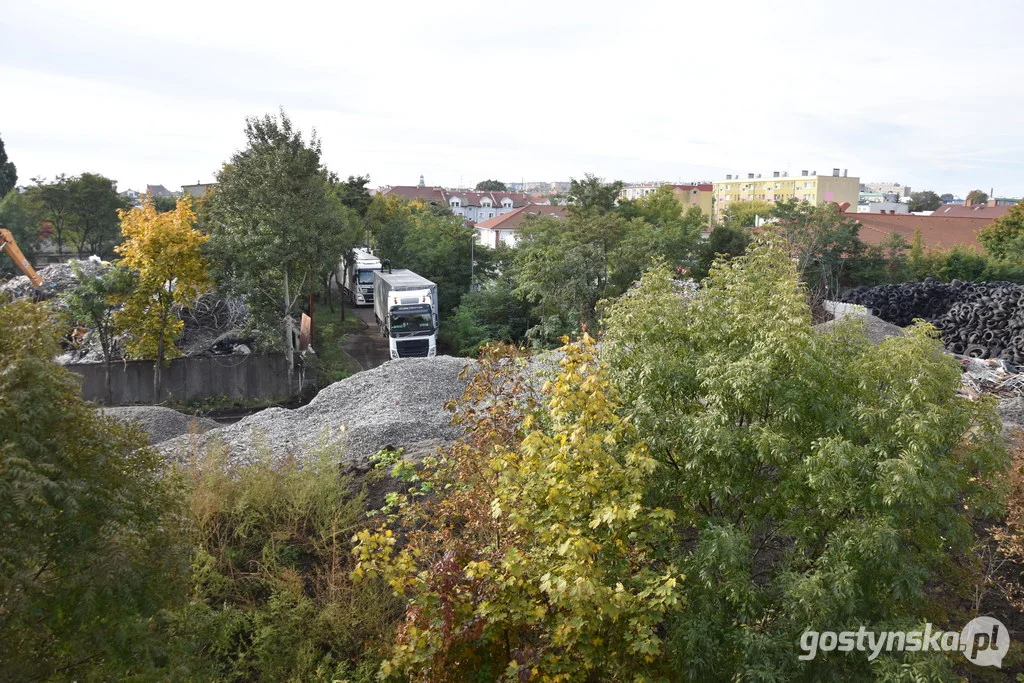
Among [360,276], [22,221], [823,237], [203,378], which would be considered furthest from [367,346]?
[22,221]

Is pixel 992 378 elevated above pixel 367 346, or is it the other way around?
pixel 992 378

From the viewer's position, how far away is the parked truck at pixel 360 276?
33.8m

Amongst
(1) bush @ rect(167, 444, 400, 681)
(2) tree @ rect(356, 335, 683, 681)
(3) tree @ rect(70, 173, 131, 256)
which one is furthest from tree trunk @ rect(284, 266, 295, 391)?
(3) tree @ rect(70, 173, 131, 256)

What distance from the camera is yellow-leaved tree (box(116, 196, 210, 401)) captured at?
1692cm

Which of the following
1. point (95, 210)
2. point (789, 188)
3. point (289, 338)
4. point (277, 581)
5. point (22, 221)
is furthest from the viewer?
point (789, 188)

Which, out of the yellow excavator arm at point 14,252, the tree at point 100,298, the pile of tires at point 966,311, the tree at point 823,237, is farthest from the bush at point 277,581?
the tree at point 823,237

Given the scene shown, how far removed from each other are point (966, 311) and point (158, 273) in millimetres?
22520

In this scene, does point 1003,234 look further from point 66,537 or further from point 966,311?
point 66,537

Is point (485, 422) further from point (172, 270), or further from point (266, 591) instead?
point (172, 270)

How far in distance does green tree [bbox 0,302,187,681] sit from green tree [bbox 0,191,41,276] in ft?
142

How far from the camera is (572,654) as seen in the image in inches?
198

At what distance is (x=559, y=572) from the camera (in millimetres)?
4543

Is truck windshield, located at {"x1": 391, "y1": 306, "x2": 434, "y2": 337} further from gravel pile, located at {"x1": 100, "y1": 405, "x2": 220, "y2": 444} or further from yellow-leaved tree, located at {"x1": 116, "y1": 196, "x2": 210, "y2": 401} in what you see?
gravel pile, located at {"x1": 100, "y1": 405, "x2": 220, "y2": 444}

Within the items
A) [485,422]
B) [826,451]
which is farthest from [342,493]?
[826,451]
